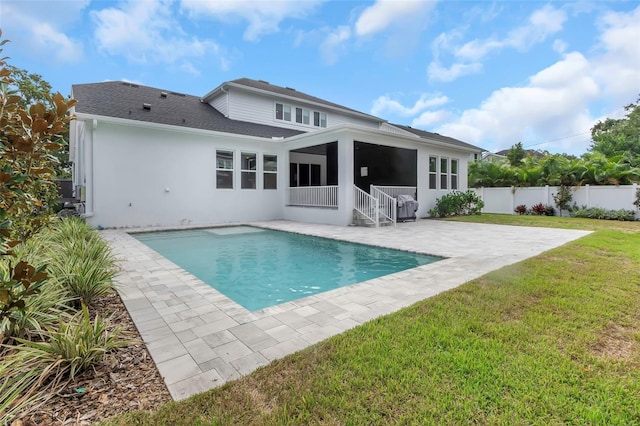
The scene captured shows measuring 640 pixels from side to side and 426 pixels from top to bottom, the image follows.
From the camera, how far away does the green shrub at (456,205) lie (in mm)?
14367

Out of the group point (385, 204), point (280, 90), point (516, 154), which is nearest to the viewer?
point (385, 204)

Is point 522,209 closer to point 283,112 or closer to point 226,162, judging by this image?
point 283,112

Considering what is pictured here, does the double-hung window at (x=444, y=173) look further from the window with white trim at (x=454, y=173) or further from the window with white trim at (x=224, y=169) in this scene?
the window with white trim at (x=224, y=169)

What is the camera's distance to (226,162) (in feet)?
40.8

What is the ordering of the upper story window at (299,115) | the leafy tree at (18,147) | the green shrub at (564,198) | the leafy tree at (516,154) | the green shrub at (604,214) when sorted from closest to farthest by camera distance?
the leafy tree at (18,147)
the green shrub at (604,214)
the green shrub at (564,198)
the upper story window at (299,115)
the leafy tree at (516,154)

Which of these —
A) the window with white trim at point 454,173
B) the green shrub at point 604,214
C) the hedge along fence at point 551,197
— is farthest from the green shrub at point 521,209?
the window with white trim at point 454,173

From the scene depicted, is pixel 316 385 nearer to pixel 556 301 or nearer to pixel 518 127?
pixel 556 301

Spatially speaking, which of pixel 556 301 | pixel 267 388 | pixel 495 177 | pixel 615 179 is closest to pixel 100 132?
pixel 267 388

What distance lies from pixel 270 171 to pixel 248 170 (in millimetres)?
1042

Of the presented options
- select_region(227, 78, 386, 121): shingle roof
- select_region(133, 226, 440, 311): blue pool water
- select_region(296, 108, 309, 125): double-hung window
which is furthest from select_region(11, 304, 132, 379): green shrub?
select_region(296, 108, 309, 125): double-hung window

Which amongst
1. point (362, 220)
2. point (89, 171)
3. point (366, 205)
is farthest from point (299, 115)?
point (89, 171)

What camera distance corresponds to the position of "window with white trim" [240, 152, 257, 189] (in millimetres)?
12828

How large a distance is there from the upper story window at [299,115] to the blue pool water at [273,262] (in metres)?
9.18

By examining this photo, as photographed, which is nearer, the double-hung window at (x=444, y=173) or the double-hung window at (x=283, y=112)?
the double-hung window at (x=444, y=173)
